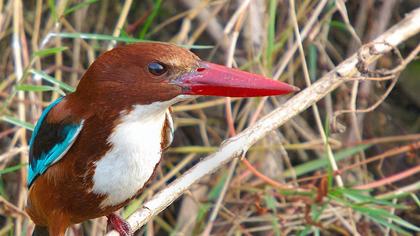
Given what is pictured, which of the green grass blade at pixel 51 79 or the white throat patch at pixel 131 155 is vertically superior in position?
the green grass blade at pixel 51 79

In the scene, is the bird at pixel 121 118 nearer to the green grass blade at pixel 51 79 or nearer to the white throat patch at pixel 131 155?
the white throat patch at pixel 131 155

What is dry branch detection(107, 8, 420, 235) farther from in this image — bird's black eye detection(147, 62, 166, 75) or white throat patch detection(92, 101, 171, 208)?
bird's black eye detection(147, 62, 166, 75)

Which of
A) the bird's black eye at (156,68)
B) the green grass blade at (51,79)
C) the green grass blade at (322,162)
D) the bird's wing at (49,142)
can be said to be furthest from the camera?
the green grass blade at (322,162)

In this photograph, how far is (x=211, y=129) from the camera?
3.29 metres

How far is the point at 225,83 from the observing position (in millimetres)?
1896

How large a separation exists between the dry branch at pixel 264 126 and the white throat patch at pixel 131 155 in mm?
73

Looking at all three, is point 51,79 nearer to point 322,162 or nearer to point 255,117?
point 255,117

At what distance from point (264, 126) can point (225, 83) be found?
1.18ft

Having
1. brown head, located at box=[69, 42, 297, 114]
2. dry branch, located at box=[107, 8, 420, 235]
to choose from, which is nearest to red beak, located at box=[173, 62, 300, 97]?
brown head, located at box=[69, 42, 297, 114]

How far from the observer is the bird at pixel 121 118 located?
73.7 inches

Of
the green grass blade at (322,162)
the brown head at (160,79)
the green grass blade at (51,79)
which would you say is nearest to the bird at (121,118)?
the brown head at (160,79)

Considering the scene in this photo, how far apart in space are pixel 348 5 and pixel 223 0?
65cm

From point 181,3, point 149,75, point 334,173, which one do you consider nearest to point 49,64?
point 181,3

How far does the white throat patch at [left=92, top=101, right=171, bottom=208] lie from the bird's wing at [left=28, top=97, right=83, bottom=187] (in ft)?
0.32
